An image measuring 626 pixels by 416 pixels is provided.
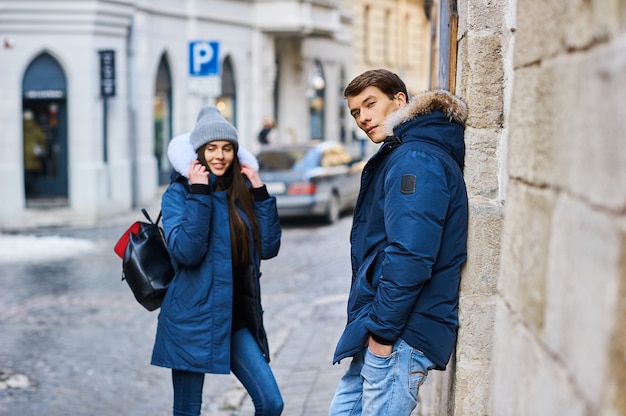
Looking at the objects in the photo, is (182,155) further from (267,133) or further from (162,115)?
(267,133)

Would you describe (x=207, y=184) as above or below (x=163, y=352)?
above

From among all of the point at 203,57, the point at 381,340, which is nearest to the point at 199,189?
the point at 381,340

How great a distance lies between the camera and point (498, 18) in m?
4.11

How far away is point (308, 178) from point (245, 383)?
1325cm

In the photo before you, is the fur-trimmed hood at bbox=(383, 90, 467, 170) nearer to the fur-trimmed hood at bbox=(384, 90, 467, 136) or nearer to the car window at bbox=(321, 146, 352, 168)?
the fur-trimmed hood at bbox=(384, 90, 467, 136)

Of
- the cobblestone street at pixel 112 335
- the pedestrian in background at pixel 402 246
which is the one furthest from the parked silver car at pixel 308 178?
the pedestrian in background at pixel 402 246

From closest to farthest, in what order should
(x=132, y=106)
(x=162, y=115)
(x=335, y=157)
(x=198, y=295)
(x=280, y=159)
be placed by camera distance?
1. (x=198, y=295)
2. (x=280, y=159)
3. (x=335, y=157)
4. (x=132, y=106)
5. (x=162, y=115)

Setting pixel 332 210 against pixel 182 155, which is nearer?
pixel 182 155

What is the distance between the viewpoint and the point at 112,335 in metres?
9.35

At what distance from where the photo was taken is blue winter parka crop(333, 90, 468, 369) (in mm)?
3543

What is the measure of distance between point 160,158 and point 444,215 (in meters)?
21.8

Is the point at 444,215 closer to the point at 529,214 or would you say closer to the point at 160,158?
the point at 529,214

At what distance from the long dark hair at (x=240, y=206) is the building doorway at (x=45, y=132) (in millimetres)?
16615

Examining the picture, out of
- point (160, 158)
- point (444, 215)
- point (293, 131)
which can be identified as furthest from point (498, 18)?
point (293, 131)
